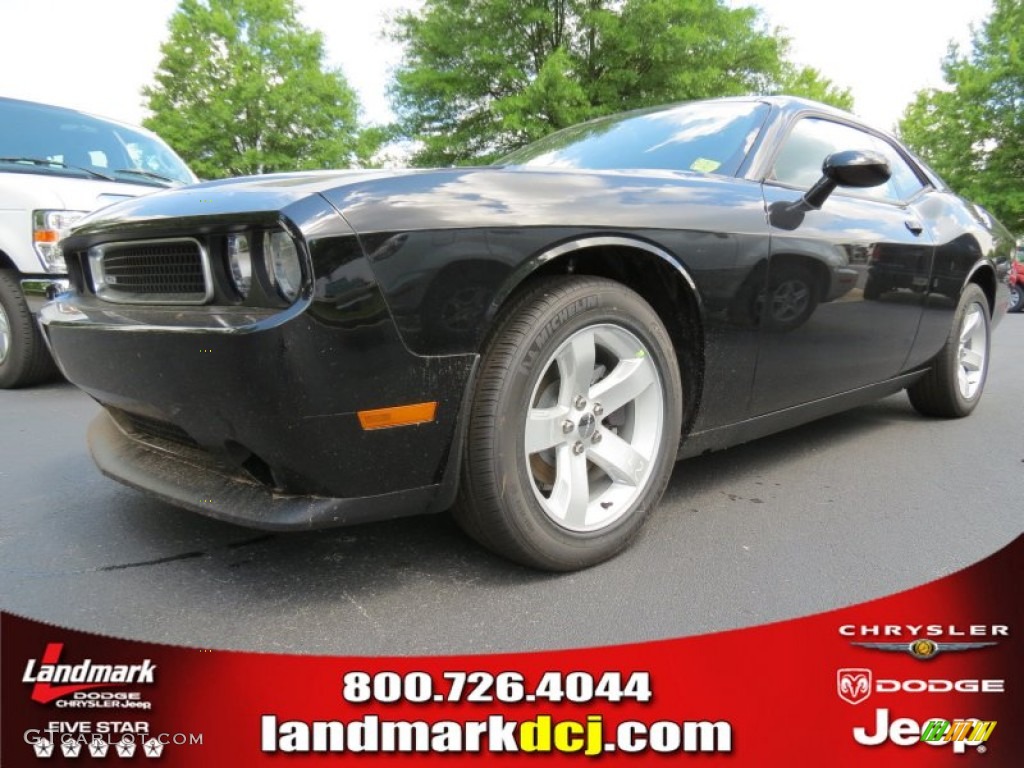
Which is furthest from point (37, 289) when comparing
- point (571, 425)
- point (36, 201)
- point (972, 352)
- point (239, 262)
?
point (972, 352)

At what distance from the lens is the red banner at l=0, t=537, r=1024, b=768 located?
132 centimetres

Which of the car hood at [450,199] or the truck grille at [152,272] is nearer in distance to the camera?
the car hood at [450,199]

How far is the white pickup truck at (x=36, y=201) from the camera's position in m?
4.20

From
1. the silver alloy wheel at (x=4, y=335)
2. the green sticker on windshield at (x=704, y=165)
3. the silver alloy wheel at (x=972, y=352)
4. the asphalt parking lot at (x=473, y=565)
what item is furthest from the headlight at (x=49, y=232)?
the silver alloy wheel at (x=972, y=352)

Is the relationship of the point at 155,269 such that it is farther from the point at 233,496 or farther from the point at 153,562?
the point at 153,562

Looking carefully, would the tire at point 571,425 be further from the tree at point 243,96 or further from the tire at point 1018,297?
the tree at point 243,96

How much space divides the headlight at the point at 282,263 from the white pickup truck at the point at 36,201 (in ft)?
10.2

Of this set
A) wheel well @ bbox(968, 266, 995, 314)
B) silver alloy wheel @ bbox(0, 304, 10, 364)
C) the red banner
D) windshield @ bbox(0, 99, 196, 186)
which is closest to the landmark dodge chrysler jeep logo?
the red banner

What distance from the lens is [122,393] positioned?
5.93ft

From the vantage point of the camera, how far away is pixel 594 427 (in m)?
2.01

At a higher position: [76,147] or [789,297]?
[76,147]

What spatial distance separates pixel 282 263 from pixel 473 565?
968 millimetres

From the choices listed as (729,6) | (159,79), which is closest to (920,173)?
(729,6)

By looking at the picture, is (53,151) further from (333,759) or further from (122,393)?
(333,759)
